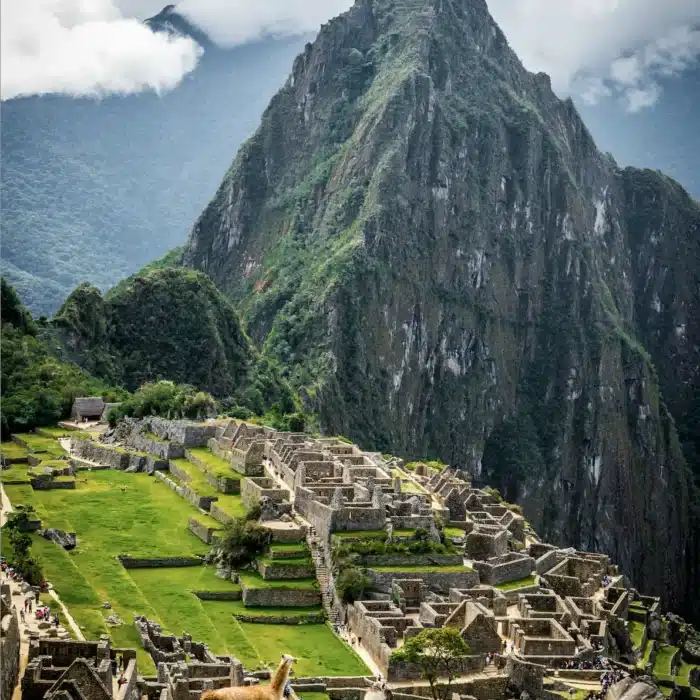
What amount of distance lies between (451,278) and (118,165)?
4231 cm

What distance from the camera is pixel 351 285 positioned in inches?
5344

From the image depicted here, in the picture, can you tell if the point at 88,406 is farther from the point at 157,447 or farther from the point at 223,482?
the point at 223,482

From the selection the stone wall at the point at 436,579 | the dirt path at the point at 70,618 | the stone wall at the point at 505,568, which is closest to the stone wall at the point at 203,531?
the stone wall at the point at 436,579

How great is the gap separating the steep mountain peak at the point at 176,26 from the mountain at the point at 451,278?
1287 centimetres

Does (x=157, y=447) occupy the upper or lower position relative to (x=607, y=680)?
upper

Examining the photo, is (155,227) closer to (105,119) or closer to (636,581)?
(105,119)

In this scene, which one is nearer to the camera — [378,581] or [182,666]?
[182,666]

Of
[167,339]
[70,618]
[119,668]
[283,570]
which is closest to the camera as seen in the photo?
[119,668]

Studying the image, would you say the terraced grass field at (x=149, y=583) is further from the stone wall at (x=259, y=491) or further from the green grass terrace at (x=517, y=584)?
the green grass terrace at (x=517, y=584)

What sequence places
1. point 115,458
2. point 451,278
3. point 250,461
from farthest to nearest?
point 451,278 < point 115,458 < point 250,461

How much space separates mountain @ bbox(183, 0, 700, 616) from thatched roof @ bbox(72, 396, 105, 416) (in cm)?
5441

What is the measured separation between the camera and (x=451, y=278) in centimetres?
15650

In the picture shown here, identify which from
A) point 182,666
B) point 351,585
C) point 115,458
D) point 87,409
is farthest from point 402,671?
point 87,409

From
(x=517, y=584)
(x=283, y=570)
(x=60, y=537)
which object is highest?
(x=517, y=584)
